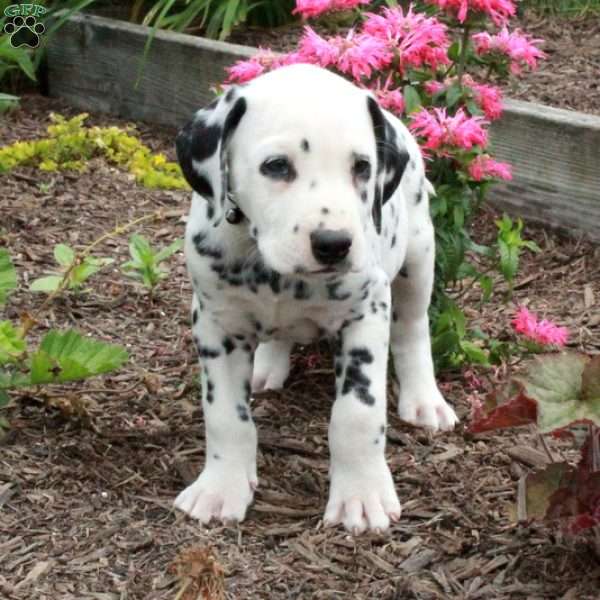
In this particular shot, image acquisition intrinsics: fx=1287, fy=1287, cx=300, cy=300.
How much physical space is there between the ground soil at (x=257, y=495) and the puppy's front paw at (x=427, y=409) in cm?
5

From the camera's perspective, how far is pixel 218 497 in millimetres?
3529

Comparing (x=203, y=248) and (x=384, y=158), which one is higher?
(x=384, y=158)

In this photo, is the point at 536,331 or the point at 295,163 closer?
the point at 295,163

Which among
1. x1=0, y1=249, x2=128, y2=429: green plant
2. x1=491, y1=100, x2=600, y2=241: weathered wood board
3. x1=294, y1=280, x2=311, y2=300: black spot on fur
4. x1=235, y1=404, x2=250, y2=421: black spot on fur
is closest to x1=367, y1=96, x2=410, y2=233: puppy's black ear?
x1=294, y1=280, x2=311, y2=300: black spot on fur

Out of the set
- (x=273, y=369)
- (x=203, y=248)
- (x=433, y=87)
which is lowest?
(x=273, y=369)

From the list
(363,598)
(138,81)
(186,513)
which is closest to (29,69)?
(138,81)

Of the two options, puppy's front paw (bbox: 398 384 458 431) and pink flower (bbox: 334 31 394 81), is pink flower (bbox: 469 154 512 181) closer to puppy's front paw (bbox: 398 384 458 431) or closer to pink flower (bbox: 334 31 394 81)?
pink flower (bbox: 334 31 394 81)

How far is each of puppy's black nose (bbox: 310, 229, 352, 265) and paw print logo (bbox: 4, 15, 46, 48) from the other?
455 cm

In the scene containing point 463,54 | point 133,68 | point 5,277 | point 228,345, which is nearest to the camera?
point 228,345

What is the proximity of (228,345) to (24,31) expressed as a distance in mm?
4649

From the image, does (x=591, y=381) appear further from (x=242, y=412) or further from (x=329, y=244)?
(x=242, y=412)

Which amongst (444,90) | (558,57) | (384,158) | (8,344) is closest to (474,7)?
(444,90)

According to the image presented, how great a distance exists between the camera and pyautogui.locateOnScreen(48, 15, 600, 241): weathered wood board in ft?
18.1

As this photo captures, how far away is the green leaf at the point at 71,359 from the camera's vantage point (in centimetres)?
364
